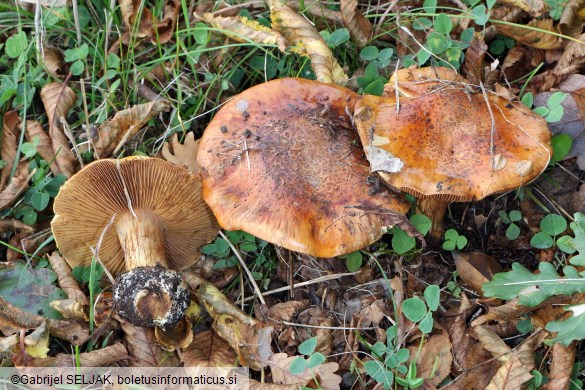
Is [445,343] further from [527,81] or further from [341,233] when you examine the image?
[527,81]

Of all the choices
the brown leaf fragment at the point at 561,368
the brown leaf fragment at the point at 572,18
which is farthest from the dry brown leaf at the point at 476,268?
the brown leaf fragment at the point at 572,18

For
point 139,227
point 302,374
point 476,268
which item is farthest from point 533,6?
point 139,227

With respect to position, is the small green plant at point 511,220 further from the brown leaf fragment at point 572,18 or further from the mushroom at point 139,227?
the mushroom at point 139,227

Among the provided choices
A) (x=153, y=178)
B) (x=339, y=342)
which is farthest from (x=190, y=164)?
(x=339, y=342)

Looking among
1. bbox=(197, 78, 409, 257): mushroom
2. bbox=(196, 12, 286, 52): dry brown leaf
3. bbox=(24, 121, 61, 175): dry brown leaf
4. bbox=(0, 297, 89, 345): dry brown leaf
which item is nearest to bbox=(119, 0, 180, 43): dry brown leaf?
bbox=(196, 12, 286, 52): dry brown leaf

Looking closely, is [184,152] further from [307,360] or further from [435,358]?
[435,358]

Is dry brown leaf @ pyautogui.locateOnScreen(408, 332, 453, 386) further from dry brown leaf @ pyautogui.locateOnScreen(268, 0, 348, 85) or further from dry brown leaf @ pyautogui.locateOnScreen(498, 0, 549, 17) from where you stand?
dry brown leaf @ pyautogui.locateOnScreen(498, 0, 549, 17)

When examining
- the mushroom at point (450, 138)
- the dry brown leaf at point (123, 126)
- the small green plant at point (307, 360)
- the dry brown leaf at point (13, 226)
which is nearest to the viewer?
the mushroom at point (450, 138)
